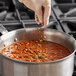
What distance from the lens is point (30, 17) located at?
2084 millimetres

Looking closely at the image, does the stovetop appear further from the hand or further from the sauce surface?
the hand

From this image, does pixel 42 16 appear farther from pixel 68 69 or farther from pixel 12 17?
pixel 12 17

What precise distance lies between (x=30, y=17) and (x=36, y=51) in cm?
77

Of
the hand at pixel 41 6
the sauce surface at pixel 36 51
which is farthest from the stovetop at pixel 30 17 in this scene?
the hand at pixel 41 6

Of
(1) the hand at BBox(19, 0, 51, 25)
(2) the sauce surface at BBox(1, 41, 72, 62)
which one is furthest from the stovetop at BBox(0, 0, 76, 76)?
(1) the hand at BBox(19, 0, 51, 25)

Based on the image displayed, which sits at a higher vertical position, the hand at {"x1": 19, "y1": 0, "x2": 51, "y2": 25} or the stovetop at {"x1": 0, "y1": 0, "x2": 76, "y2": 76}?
the hand at {"x1": 19, "y1": 0, "x2": 51, "y2": 25}

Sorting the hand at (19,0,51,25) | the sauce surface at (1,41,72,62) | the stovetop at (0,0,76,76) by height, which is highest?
the hand at (19,0,51,25)

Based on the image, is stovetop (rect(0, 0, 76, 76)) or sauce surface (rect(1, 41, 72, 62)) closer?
sauce surface (rect(1, 41, 72, 62))

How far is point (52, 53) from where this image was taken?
1351 millimetres

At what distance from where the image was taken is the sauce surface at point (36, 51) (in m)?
1.27

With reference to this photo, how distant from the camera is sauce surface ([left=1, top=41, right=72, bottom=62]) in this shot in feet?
4.17

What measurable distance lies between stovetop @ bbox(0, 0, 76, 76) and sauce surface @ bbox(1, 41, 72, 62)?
0.25 metres

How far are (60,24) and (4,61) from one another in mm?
793

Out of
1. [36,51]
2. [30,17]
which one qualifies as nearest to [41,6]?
[36,51]
